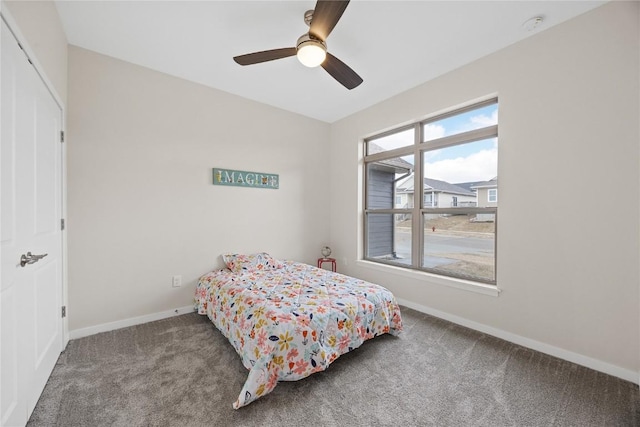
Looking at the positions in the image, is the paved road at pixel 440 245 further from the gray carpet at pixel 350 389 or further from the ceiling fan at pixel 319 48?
the ceiling fan at pixel 319 48

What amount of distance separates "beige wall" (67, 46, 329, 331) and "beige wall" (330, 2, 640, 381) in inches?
101

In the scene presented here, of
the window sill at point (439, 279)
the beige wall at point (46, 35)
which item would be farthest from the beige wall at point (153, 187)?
the window sill at point (439, 279)

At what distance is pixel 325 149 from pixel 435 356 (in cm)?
324

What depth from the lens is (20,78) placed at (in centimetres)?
Answer: 139

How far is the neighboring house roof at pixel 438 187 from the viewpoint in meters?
2.88

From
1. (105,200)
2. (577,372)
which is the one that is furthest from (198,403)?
(577,372)

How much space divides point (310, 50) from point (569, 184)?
2.28 metres

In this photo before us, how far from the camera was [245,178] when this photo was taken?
3398mm

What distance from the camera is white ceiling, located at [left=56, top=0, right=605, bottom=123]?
6.45 ft

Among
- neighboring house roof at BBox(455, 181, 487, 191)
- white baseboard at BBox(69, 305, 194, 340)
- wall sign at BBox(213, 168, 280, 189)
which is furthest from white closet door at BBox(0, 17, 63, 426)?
neighboring house roof at BBox(455, 181, 487, 191)

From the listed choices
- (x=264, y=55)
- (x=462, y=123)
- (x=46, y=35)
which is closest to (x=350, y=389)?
(x=264, y=55)

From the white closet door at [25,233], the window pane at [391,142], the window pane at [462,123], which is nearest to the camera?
the white closet door at [25,233]

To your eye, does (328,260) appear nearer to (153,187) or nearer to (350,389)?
(350,389)

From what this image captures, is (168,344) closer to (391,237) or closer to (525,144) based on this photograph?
(391,237)
